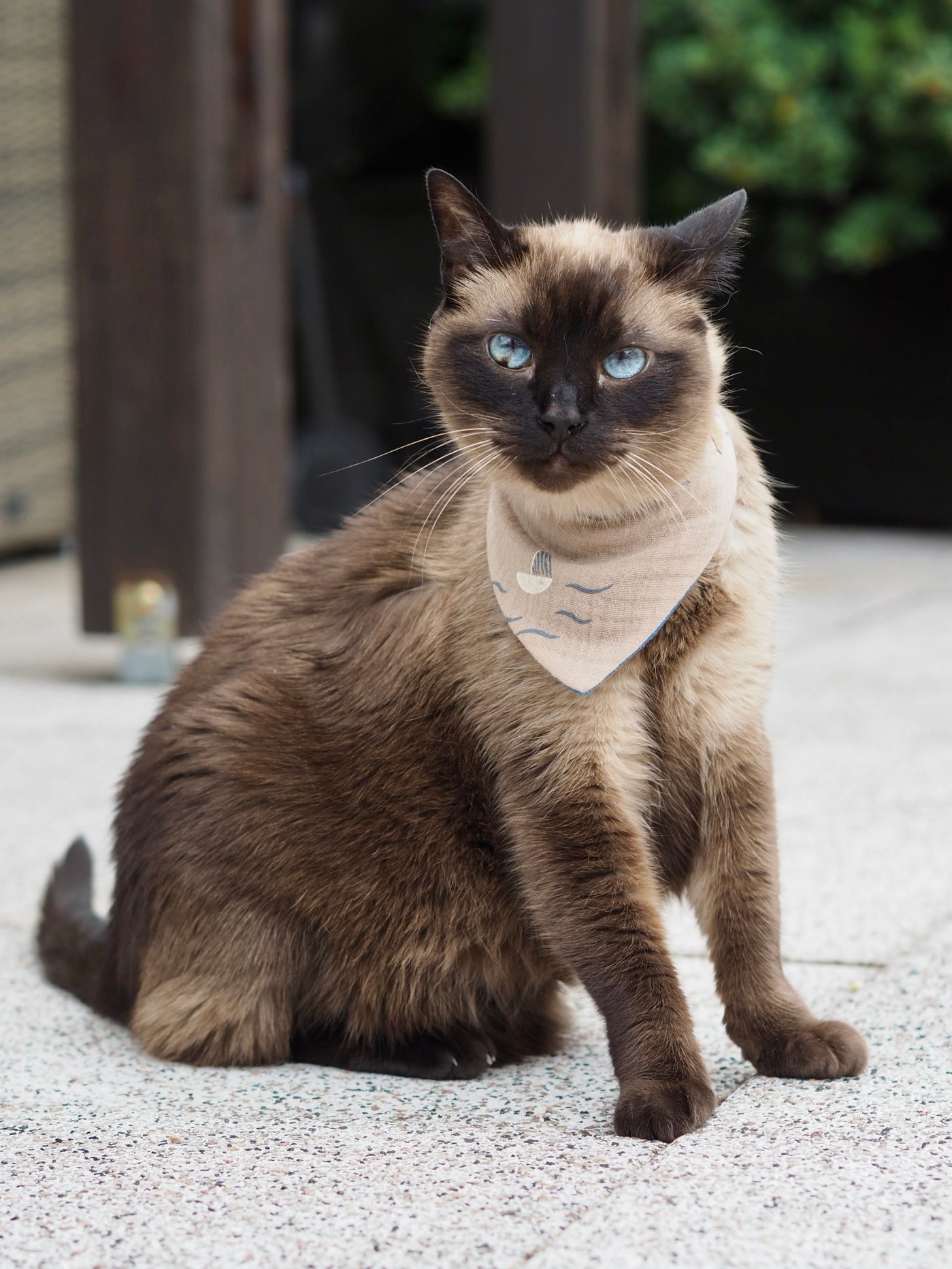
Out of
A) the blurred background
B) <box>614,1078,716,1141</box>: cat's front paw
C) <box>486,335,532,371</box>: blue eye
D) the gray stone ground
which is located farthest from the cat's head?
the blurred background

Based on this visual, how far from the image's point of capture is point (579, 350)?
187 centimetres

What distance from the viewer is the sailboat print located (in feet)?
6.52

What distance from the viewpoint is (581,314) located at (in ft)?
6.17

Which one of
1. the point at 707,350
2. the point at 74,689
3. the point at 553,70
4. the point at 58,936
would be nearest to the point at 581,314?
the point at 707,350

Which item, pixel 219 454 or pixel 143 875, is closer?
pixel 143 875

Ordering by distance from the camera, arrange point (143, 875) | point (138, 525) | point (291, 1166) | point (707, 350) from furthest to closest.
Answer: point (138, 525) → point (143, 875) → point (707, 350) → point (291, 1166)

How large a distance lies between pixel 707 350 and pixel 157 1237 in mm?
1225

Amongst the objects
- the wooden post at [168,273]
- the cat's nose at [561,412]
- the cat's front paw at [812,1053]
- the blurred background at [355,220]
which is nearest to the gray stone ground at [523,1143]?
the cat's front paw at [812,1053]

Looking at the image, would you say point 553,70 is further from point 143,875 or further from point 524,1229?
point 524,1229

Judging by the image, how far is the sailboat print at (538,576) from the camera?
1988 mm

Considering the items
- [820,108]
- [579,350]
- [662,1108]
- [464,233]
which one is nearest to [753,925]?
[662,1108]

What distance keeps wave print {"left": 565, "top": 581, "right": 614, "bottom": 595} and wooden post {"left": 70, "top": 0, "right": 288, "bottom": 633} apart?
2194 mm

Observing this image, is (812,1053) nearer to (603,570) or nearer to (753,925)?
(753,925)

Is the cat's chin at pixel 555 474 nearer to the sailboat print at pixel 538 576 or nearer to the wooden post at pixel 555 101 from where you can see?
the sailboat print at pixel 538 576
